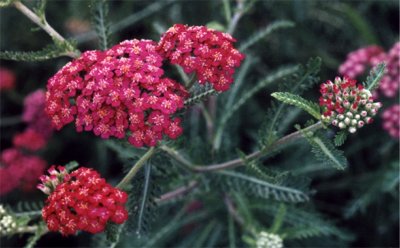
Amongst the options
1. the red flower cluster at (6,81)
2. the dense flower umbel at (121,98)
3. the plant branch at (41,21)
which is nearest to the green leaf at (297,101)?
the dense flower umbel at (121,98)

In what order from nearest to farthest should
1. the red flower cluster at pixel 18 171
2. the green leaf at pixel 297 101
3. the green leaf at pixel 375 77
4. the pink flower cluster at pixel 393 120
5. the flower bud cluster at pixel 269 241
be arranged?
the green leaf at pixel 297 101 → the green leaf at pixel 375 77 → the flower bud cluster at pixel 269 241 → the pink flower cluster at pixel 393 120 → the red flower cluster at pixel 18 171

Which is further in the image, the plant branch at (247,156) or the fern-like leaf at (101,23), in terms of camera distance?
the fern-like leaf at (101,23)

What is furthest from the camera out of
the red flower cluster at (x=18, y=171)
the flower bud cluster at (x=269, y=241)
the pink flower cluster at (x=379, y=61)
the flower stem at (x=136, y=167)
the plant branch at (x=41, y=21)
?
the red flower cluster at (x=18, y=171)

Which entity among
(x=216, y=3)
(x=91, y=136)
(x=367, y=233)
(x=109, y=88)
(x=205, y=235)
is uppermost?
(x=216, y=3)

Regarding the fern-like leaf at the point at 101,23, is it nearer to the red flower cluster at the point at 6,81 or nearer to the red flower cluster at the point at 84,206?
the red flower cluster at the point at 84,206

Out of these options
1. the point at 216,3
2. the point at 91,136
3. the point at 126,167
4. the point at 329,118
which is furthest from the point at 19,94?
the point at 329,118

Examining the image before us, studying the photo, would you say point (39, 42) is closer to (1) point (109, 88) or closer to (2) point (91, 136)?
(2) point (91, 136)
